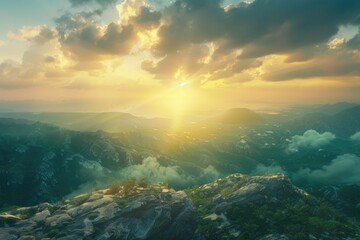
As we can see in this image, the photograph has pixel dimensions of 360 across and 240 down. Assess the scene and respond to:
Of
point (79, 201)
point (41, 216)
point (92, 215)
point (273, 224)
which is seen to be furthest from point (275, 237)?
point (41, 216)

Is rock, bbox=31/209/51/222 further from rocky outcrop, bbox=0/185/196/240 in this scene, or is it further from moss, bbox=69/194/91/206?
moss, bbox=69/194/91/206

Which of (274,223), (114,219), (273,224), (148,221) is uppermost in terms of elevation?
(114,219)

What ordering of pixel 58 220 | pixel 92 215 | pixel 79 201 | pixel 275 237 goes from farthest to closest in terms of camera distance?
pixel 79 201 < pixel 275 237 < pixel 92 215 < pixel 58 220

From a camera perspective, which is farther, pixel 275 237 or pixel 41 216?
pixel 41 216

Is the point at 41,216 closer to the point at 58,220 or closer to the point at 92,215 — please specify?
the point at 58,220

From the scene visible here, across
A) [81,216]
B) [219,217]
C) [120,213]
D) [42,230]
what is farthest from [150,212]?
[219,217]

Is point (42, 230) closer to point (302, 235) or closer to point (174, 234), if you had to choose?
point (174, 234)

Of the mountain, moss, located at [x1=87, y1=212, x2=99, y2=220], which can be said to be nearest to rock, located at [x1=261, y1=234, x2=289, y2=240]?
the mountain

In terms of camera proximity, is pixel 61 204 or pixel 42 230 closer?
pixel 42 230

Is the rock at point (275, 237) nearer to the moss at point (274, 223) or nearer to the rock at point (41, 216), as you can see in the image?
the moss at point (274, 223)
